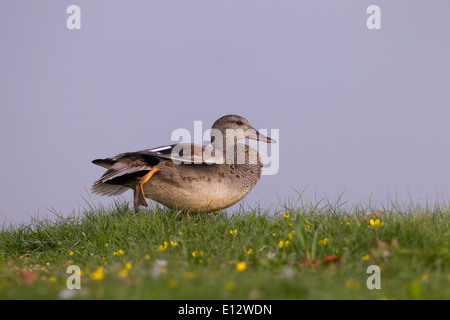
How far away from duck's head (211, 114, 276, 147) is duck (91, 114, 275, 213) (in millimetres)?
512

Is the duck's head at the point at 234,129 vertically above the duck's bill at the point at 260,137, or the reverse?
the duck's head at the point at 234,129

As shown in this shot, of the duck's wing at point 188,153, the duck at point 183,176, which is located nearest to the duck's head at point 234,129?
the duck at point 183,176

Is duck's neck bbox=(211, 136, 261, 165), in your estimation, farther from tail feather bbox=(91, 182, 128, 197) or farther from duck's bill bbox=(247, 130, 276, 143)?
tail feather bbox=(91, 182, 128, 197)

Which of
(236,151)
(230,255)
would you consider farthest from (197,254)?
(236,151)

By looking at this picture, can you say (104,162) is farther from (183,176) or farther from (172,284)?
(172,284)

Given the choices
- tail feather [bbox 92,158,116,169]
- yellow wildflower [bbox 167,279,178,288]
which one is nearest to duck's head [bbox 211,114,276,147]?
tail feather [bbox 92,158,116,169]

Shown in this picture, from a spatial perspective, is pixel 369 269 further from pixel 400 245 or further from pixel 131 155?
pixel 131 155

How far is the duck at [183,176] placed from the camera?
7.21 metres

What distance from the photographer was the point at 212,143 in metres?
8.32

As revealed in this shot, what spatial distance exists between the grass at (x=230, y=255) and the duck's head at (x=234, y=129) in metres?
1.24

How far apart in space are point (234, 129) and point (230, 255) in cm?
329

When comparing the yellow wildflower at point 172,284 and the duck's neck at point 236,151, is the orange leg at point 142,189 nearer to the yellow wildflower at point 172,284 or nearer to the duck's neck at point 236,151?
the duck's neck at point 236,151
